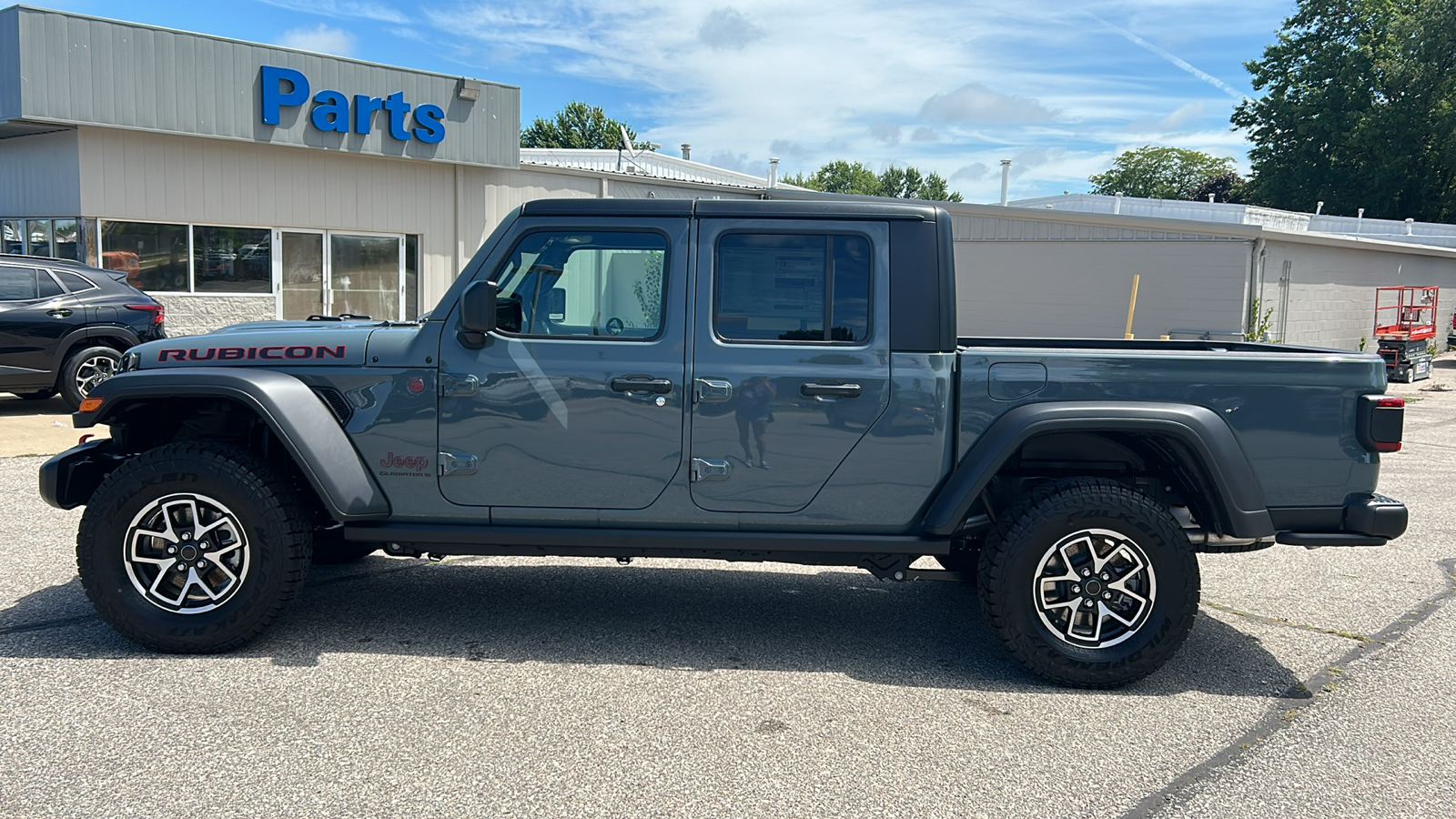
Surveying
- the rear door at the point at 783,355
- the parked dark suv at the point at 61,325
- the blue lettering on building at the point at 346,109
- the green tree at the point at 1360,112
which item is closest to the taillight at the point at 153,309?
the parked dark suv at the point at 61,325

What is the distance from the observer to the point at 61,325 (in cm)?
1160

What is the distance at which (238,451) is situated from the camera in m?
4.80

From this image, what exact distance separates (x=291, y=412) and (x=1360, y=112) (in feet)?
187

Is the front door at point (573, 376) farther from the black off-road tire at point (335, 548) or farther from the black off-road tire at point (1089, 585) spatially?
the black off-road tire at point (1089, 585)

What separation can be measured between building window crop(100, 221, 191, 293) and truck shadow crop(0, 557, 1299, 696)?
11732 millimetres

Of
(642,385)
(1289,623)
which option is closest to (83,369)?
(642,385)

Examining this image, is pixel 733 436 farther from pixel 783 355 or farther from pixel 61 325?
pixel 61 325

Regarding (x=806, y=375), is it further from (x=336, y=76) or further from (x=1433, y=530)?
(x=336, y=76)

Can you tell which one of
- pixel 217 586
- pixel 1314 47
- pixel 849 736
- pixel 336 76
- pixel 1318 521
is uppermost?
pixel 1314 47

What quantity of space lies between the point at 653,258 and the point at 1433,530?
645cm

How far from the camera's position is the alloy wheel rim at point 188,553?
15.5ft

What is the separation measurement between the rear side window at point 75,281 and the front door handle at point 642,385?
9750mm

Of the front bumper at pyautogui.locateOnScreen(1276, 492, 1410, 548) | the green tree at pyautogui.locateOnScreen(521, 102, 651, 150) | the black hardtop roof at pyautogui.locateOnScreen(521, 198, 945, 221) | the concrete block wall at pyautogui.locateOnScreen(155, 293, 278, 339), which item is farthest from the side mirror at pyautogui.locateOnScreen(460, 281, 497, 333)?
the green tree at pyautogui.locateOnScreen(521, 102, 651, 150)

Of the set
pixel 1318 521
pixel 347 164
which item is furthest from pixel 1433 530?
pixel 347 164
